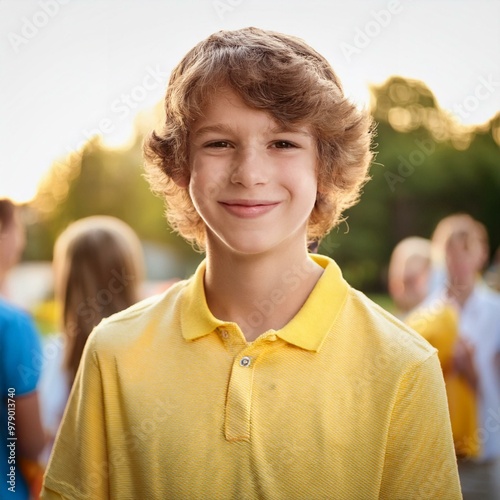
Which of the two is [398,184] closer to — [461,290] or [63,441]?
[461,290]

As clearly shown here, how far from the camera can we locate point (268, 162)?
143cm

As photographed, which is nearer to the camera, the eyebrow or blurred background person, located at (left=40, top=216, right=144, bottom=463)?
the eyebrow

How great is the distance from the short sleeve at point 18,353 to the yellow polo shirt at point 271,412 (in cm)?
89

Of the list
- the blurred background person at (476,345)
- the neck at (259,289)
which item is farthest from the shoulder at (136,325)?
the blurred background person at (476,345)

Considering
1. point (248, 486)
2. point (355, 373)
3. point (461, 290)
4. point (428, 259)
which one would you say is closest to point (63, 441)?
point (248, 486)

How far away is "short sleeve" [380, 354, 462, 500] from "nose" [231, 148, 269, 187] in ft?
1.61

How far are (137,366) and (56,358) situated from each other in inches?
59.5

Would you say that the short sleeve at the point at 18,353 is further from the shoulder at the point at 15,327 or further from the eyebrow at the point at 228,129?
the eyebrow at the point at 228,129

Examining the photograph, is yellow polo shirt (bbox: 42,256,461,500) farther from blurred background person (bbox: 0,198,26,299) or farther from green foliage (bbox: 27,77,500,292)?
green foliage (bbox: 27,77,500,292)

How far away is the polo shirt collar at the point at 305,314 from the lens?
1453 mm

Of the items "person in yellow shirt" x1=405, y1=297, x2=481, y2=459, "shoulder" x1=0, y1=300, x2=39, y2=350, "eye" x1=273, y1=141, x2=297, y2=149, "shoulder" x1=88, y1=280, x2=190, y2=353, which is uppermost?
"eye" x1=273, y1=141, x2=297, y2=149

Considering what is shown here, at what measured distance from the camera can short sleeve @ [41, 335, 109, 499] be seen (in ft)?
4.99

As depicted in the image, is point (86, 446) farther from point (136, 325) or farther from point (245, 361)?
point (245, 361)

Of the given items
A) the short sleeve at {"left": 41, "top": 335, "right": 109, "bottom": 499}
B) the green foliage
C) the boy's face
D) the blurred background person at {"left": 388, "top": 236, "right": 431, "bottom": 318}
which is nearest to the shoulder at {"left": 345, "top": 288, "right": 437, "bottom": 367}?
the boy's face
